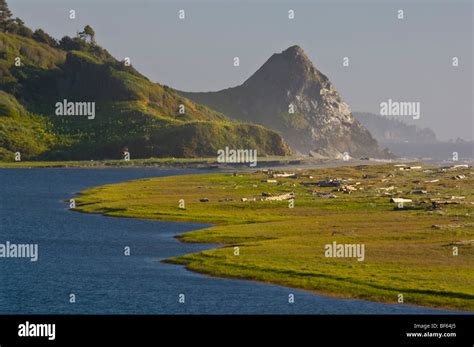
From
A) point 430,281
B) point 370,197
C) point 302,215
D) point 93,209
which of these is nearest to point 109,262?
point 430,281

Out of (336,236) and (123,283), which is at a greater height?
(336,236)

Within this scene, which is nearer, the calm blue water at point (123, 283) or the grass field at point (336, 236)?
the calm blue water at point (123, 283)

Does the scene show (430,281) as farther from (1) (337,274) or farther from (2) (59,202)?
(2) (59,202)

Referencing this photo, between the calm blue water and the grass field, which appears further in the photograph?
the grass field
